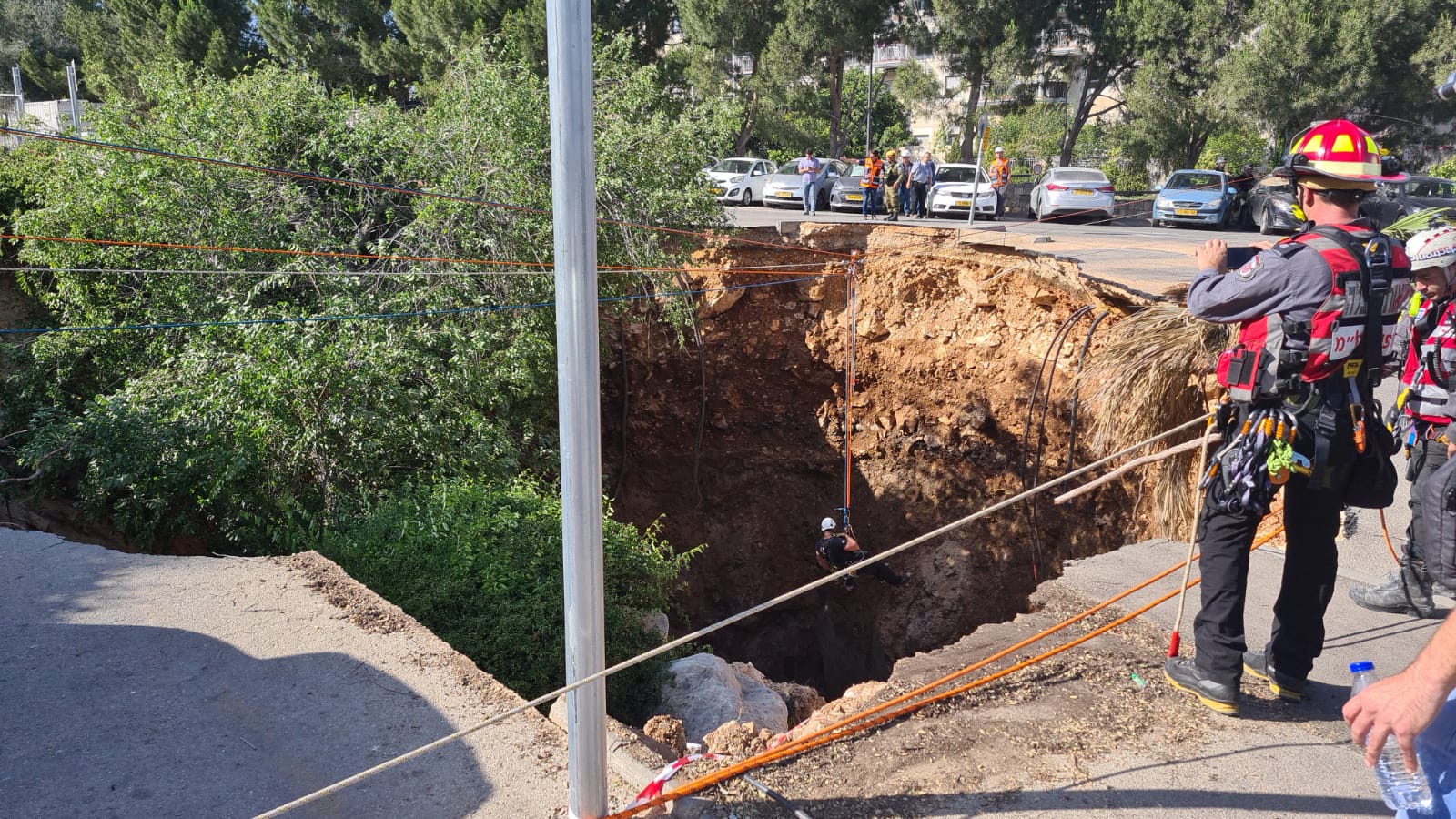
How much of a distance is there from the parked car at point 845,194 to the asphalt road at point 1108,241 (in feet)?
1.06

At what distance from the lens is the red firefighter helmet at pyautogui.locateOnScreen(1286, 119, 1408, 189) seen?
3463 mm

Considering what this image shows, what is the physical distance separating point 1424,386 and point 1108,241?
10.6 meters

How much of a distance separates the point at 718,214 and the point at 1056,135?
24.6 meters

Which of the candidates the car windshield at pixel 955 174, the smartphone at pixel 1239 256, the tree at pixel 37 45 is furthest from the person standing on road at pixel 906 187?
the tree at pixel 37 45

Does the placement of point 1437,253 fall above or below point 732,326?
above

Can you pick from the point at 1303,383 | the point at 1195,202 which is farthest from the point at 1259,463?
the point at 1195,202

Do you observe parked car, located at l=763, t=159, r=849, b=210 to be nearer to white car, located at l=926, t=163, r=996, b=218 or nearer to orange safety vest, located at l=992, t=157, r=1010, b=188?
white car, located at l=926, t=163, r=996, b=218

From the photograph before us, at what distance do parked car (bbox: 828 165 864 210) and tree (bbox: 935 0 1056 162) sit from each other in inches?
396

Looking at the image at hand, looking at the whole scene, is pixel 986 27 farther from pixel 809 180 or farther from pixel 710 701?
pixel 710 701

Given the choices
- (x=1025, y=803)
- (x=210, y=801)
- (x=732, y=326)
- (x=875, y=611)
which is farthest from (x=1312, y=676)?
(x=732, y=326)

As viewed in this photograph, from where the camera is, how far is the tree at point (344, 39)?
32594 mm

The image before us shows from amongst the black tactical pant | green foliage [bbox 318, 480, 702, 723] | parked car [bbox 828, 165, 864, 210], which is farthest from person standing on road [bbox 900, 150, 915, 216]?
the black tactical pant

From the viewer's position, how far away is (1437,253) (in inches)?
171

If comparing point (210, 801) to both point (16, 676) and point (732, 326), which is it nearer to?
point (16, 676)
